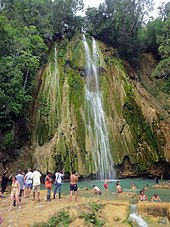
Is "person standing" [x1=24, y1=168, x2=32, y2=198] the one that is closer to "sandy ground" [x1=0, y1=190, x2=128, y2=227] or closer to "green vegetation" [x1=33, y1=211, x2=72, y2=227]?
"sandy ground" [x1=0, y1=190, x2=128, y2=227]

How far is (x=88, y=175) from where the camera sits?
2477 centimetres

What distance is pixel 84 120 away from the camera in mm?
27953

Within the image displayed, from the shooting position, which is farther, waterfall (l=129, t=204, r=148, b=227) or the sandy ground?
waterfall (l=129, t=204, r=148, b=227)

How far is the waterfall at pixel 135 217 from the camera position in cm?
1147

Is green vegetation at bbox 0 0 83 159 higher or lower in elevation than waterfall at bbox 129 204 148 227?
higher

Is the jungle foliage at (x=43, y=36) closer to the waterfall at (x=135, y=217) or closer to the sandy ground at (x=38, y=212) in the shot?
the sandy ground at (x=38, y=212)

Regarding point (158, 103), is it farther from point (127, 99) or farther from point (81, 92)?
point (81, 92)

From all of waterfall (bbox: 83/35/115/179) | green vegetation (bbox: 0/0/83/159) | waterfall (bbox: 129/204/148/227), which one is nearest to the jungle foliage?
green vegetation (bbox: 0/0/83/159)

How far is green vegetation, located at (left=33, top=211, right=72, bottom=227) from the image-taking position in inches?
388

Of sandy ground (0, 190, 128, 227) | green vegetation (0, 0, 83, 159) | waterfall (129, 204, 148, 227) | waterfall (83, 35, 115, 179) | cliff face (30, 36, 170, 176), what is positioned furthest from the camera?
waterfall (83, 35, 115, 179)

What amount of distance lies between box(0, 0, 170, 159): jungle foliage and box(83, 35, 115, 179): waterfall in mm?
5569

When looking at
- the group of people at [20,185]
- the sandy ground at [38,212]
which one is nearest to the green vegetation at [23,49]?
the group of people at [20,185]

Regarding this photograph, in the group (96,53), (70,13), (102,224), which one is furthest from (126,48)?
(102,224)

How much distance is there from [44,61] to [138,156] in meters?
15.4
